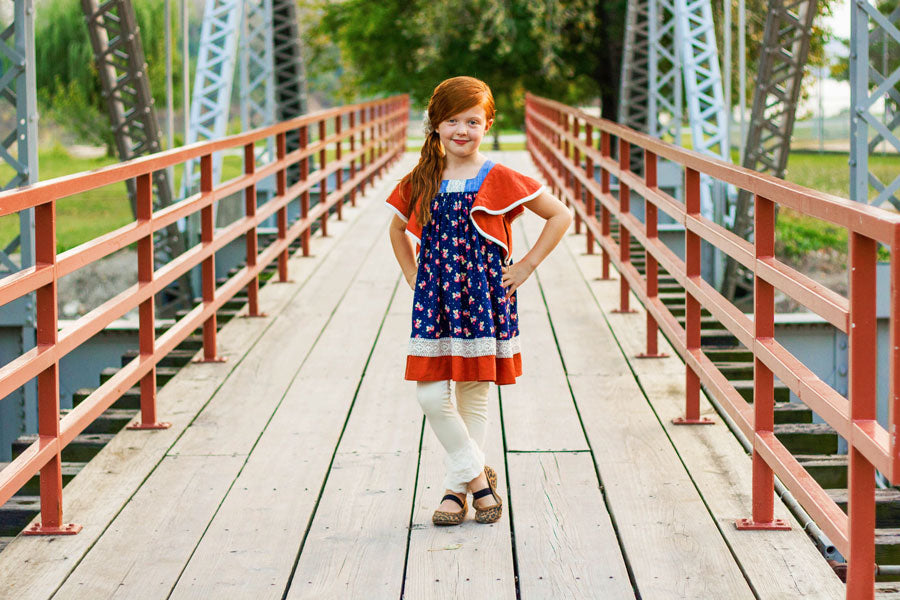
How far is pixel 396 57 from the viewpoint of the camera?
96.9ft

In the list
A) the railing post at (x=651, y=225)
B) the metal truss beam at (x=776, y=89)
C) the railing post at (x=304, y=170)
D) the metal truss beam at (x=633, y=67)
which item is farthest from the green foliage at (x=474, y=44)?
the railing post at (x=651, y=225)

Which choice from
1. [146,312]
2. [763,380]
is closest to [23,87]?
[146,312]

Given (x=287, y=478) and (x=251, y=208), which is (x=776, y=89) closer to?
(x=251, y=208)

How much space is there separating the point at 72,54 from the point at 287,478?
3691cm

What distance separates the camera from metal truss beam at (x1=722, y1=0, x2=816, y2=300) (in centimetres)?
1167

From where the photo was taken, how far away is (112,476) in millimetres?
4520

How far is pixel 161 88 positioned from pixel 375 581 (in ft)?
134

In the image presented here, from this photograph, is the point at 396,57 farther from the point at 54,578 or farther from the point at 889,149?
the point at 54,578

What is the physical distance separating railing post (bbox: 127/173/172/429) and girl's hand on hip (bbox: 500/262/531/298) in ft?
5.29

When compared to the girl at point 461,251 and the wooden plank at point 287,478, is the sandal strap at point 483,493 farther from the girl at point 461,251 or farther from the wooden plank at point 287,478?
the wooden plank at point 287,478

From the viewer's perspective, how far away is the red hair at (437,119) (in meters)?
3.75

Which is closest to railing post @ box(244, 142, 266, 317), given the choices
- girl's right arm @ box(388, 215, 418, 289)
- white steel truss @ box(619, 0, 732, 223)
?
girl's right arm @ box(388, 215, 418, 289)

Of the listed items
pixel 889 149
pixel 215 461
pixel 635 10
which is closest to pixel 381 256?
pixel 215 461

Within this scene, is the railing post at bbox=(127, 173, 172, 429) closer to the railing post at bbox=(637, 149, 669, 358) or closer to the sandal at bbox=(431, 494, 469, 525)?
the sandal at bbox=(431, 494, 469, 525)
